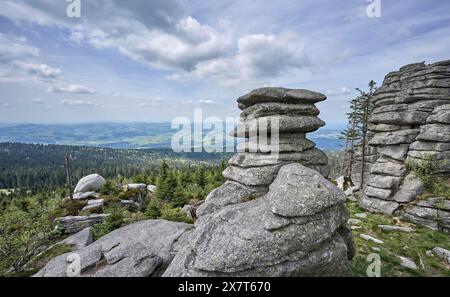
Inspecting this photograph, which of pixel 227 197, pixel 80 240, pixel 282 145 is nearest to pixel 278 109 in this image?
pixel 282 145

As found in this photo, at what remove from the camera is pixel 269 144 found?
13.3 metres

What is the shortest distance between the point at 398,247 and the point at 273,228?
15365 mm

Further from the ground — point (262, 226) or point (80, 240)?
point (262, 226)

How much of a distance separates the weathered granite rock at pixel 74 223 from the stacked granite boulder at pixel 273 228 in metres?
21.4

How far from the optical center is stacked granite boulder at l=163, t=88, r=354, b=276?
9.19 metres

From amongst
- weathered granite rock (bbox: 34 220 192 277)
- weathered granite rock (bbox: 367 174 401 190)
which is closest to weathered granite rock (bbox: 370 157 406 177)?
weathered granite rock (bbox: 367 174 401 190)

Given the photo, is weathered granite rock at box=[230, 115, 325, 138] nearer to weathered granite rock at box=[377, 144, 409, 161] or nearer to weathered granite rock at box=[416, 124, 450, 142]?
weathered granite rock at box=[416, 124, 450, 142]

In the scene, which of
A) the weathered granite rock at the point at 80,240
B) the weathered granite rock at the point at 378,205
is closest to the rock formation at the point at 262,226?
the weathered granite rock at the point at 80,240

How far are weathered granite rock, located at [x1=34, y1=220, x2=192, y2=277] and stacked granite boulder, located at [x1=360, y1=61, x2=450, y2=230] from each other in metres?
25.6

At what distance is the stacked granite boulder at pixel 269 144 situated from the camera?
12914mm

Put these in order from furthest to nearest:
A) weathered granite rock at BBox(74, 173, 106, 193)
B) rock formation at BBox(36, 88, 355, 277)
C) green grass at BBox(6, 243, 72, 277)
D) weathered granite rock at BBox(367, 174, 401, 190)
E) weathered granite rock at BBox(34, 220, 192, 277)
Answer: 1. weathered granite rock at BBox(74, 173, 106, 193)
2. weathered granite rock at BBox(367, 174, 401, 190)
3. green grass at BBox(6, 243, 72, 277)
4. weathered granite rock at BBox(34, 220, 192, 277)
5. rock formation at BBox(36, 88, 355, 277)

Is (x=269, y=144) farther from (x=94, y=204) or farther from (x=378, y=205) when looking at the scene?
(x=94, y=204)
